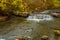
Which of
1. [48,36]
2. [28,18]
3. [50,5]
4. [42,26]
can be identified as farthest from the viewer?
[50,5]

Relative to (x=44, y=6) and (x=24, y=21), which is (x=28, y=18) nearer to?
(x=24, y=21)

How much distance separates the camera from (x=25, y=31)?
24.3 ft

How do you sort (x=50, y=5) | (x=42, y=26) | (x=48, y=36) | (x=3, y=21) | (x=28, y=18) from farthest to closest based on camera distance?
(x=50, y=5)
(x=28, y=18)
(x=3, y=21)
(x=42, y=26)
(x=48, y=36)

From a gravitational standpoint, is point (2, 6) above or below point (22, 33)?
above

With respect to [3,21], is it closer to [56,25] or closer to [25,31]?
[25,31]

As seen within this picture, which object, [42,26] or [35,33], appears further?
[42,26]

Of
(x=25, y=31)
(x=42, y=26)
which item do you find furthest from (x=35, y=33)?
(x=42, y=26)

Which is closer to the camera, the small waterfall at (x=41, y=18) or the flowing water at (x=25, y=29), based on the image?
the flowing water at (x=25, y=29)

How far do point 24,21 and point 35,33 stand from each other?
92.1 inches

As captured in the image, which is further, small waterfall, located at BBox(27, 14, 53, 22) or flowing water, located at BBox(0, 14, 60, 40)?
small waterfall, located at BBox(27, 14, 53, 22)

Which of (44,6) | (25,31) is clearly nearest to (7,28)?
(25,31)

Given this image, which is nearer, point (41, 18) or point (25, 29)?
point (25, 29)

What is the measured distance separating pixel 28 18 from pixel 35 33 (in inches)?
116

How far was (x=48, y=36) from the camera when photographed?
659 centimetres
